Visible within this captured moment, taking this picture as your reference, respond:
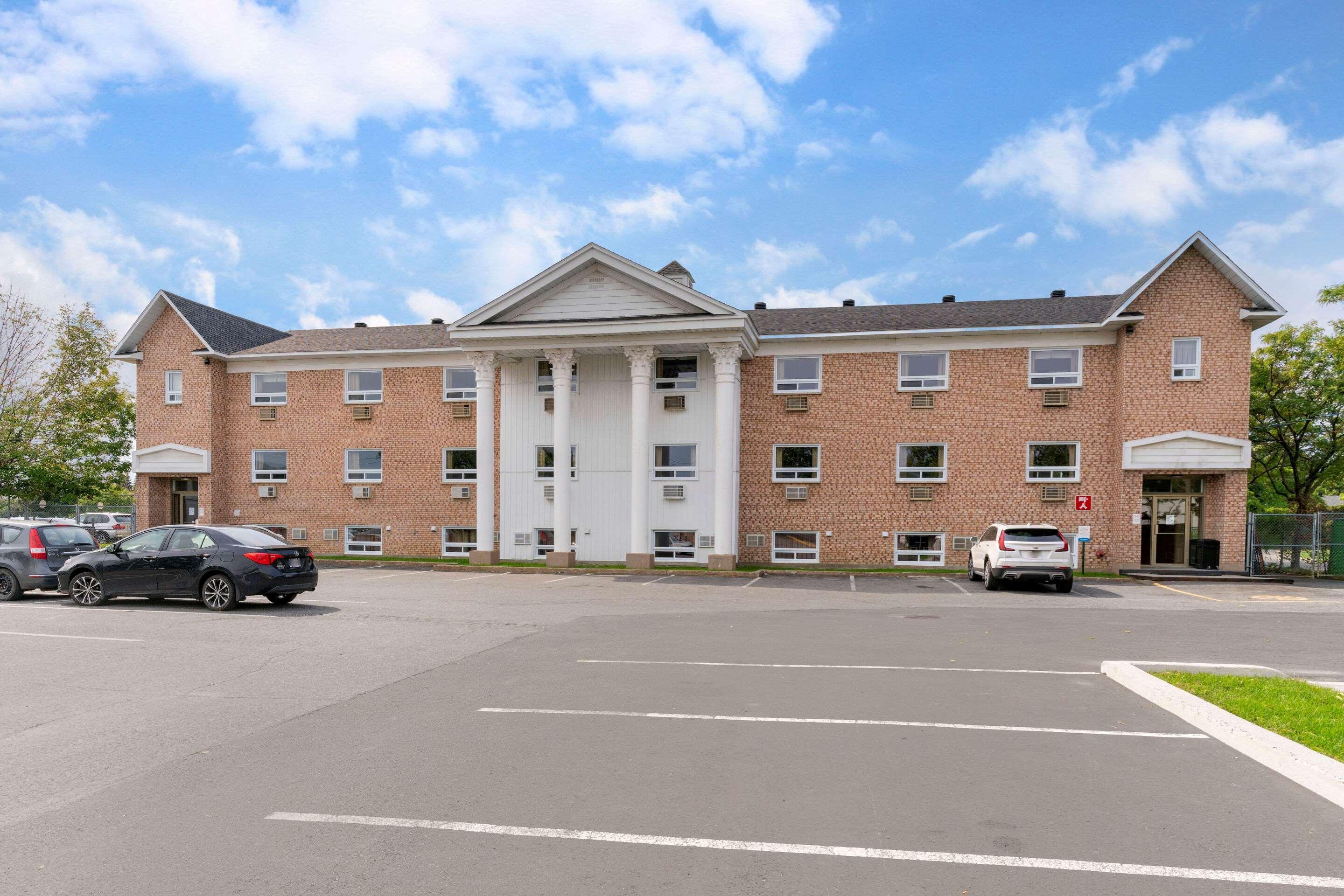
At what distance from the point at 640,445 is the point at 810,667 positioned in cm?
1588

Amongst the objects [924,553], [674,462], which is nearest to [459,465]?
[674,462]

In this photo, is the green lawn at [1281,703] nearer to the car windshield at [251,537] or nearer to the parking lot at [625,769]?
the parking lot at [625,769]

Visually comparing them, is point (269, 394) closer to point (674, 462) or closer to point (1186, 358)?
point (674, 462)

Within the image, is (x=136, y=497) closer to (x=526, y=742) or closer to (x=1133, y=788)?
(x=526, y=742)

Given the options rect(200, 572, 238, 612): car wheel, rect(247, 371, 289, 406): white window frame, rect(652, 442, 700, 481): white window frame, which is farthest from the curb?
rect(247, 371, 289, 406): white window frame

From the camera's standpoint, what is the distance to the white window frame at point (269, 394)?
3023cm

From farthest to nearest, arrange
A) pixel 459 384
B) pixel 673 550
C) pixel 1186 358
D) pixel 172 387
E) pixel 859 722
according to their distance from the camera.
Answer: pixel 172 387, pixel 459 384, pixel 673 550, pixel 1186 358, pixel 859 722

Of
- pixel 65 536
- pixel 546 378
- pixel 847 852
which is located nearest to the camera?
pixel 847 852

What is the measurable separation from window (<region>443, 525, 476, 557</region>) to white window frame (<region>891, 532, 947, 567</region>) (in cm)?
1485

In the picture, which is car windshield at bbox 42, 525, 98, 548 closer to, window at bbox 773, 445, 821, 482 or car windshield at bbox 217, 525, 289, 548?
car windshield at bbox 217, 525, 289, 548

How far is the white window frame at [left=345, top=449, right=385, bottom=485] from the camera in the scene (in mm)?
29281

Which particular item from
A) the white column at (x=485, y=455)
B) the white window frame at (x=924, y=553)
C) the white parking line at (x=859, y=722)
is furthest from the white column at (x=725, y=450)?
the white parking line at (x=859, y=722)

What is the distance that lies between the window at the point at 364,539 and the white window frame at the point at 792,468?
48.5 ft

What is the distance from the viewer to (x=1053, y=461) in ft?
82.6
